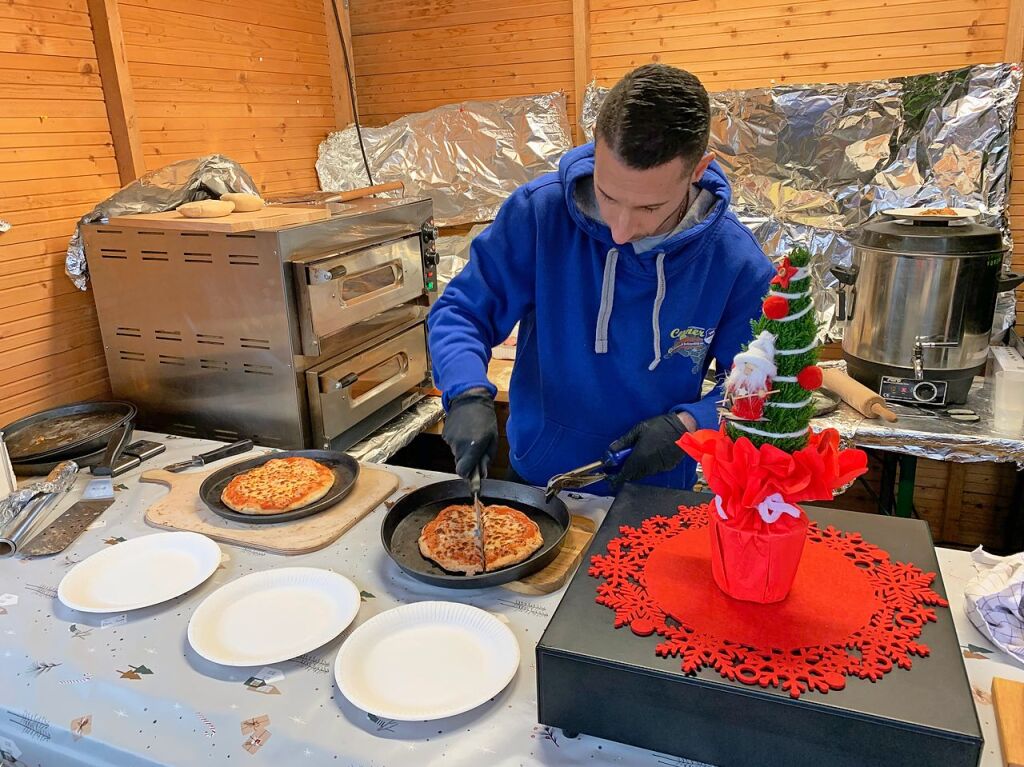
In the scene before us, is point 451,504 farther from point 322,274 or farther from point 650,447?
point 322,274

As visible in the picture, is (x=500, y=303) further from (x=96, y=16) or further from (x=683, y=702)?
(x=96, y=16)

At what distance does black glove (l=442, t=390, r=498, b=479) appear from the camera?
1.29 m

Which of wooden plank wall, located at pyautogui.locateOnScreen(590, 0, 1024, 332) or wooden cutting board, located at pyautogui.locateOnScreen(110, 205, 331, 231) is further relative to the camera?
wooden plank wall, located at pyautogui.locateOnScreen(590, 0, 1024, 332)

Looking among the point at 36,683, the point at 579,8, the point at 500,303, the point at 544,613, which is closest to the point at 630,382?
the point at 500,303

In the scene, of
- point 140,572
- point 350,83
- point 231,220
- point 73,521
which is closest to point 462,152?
point 350,83

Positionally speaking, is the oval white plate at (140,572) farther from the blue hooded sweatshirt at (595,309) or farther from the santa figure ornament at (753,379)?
the santa figure ornament at (753,379)

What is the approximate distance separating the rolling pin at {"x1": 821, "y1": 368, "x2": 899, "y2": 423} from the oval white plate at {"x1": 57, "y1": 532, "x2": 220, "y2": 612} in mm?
1811

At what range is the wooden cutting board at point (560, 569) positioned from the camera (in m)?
1.24

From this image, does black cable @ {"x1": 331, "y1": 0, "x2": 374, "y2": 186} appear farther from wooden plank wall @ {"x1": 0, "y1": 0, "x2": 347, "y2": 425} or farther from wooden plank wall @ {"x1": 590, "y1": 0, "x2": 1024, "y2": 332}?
wooden plank wall @ {"x1": 590, "y1": 0, "x2": 1024, "y2": 332}

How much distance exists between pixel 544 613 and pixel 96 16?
2237 mm

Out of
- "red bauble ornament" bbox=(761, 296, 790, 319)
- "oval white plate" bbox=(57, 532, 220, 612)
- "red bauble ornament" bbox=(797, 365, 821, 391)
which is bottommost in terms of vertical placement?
"oval white plate" bbox=(57, 532, 220, 612)

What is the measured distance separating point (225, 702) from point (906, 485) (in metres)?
2.17

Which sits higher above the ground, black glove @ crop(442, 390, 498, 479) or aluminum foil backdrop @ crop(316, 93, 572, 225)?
aluminum foil backdrop @ crop(316, 93, 572, 225)

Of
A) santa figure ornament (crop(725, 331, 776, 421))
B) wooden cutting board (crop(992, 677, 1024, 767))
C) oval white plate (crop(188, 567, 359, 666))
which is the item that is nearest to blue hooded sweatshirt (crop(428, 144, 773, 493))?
oval white plate (crop(188, 567, 359, 666))
